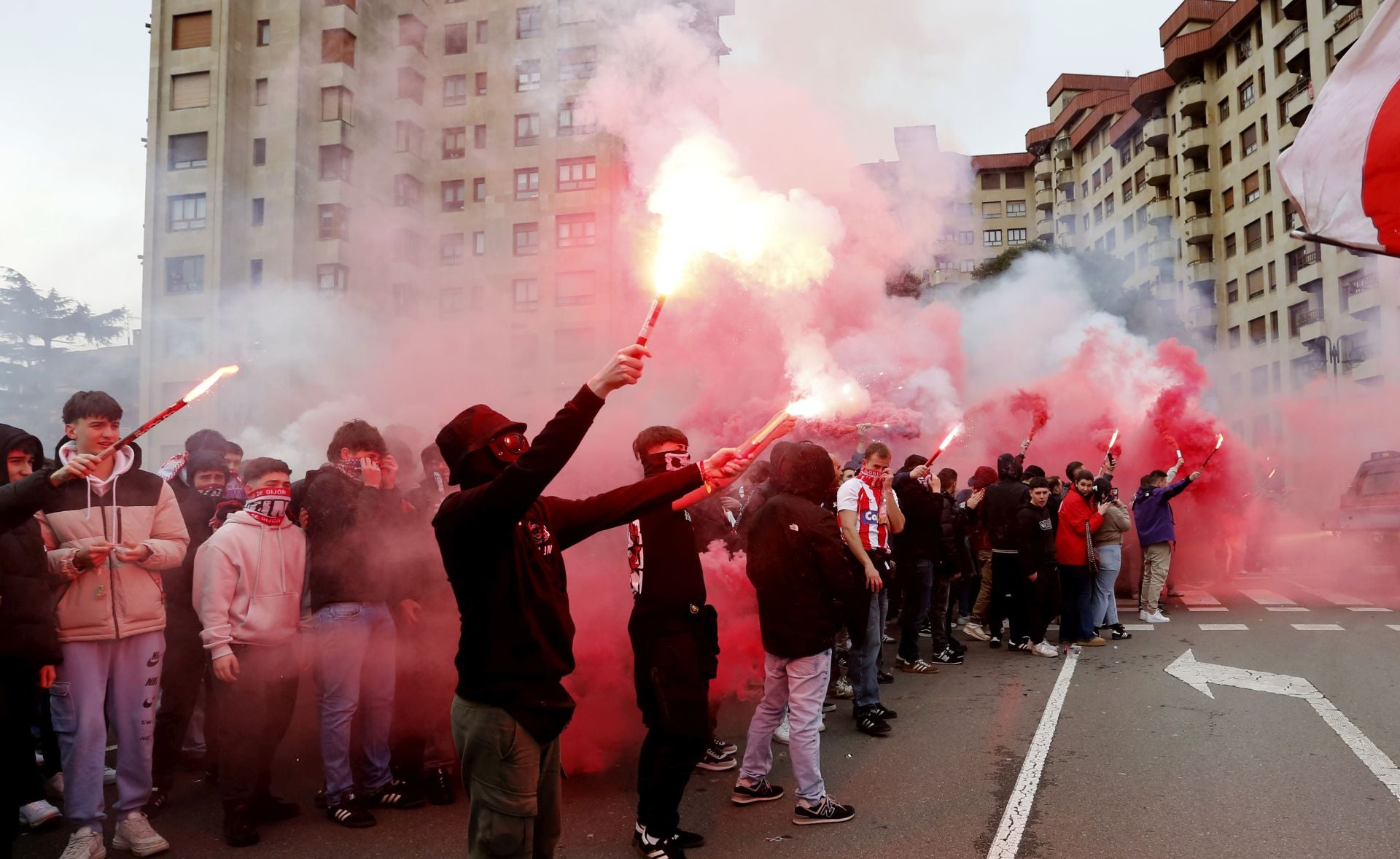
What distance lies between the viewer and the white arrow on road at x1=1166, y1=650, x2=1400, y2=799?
5.04 metres

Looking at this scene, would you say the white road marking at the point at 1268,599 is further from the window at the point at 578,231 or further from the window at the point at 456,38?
the window at the point at 456,38

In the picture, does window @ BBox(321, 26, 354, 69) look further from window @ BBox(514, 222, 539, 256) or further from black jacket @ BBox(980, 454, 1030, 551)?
black jacket @ BBox(980, 454, 1030, 551)

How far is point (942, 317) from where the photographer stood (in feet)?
61.6

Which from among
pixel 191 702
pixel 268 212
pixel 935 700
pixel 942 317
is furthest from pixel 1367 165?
pixel 268 212

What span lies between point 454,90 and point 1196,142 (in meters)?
37.1

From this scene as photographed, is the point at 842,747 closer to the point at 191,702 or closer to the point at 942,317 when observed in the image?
the point at 191,702

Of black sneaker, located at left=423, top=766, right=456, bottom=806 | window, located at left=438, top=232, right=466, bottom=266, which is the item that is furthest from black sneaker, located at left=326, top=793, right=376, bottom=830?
window, located at left=438, top=232, right=466, bottom=266

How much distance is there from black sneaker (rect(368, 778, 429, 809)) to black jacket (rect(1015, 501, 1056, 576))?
19.6ft

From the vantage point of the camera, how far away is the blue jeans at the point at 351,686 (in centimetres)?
464

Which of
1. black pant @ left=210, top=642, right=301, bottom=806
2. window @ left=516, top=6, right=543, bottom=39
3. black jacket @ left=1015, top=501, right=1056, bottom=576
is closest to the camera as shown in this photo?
black pant @ left=210, top=642, right=301, bottom=806

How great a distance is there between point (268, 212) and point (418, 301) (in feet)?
15.7

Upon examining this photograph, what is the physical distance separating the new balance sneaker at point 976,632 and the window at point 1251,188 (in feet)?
118

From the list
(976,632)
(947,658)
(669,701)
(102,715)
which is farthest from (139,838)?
(976,632)

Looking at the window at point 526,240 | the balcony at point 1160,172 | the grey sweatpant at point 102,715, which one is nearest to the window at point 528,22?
the window at point 526,240
